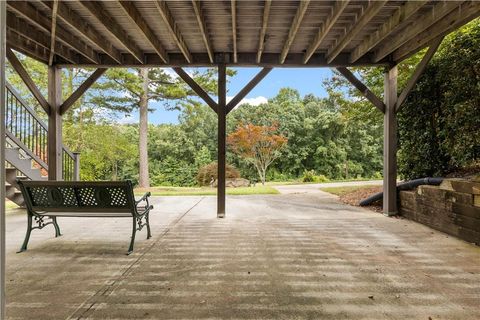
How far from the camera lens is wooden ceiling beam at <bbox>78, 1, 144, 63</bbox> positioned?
11.6 ft

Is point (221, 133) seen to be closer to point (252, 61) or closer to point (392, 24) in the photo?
point (252, 61)

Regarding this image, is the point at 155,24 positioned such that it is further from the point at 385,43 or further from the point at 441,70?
the point at 441,70

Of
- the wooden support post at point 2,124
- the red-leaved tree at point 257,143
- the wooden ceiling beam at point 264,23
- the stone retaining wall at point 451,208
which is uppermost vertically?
the wooden ceiling beam at point 264,23

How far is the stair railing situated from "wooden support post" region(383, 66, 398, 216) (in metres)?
6.82

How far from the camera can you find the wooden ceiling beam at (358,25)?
3431mm

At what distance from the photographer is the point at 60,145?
5.67 metres

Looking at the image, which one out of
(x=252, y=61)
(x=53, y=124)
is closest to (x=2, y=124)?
(x=252, y=61)

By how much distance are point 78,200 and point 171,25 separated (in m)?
2.64

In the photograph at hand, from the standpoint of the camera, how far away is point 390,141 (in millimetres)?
5465

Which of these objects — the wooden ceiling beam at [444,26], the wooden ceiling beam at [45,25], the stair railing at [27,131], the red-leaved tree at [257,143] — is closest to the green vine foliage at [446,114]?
the wooden ceiling beam at [444,26]

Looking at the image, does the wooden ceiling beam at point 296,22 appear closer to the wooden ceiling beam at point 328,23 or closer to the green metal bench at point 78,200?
the wooden ceiling beam at point 328,23

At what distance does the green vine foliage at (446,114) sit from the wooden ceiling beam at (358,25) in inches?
73.5

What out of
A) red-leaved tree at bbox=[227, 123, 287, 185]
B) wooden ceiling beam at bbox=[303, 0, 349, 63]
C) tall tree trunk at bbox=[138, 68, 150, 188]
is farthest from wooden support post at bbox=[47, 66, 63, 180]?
red-leaved tree at bbox=[227, 123, 287, 185]

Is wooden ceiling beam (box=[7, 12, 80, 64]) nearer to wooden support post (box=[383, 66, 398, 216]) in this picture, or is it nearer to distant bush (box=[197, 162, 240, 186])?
wooden support post (box=[383, 66, 398, 216])
